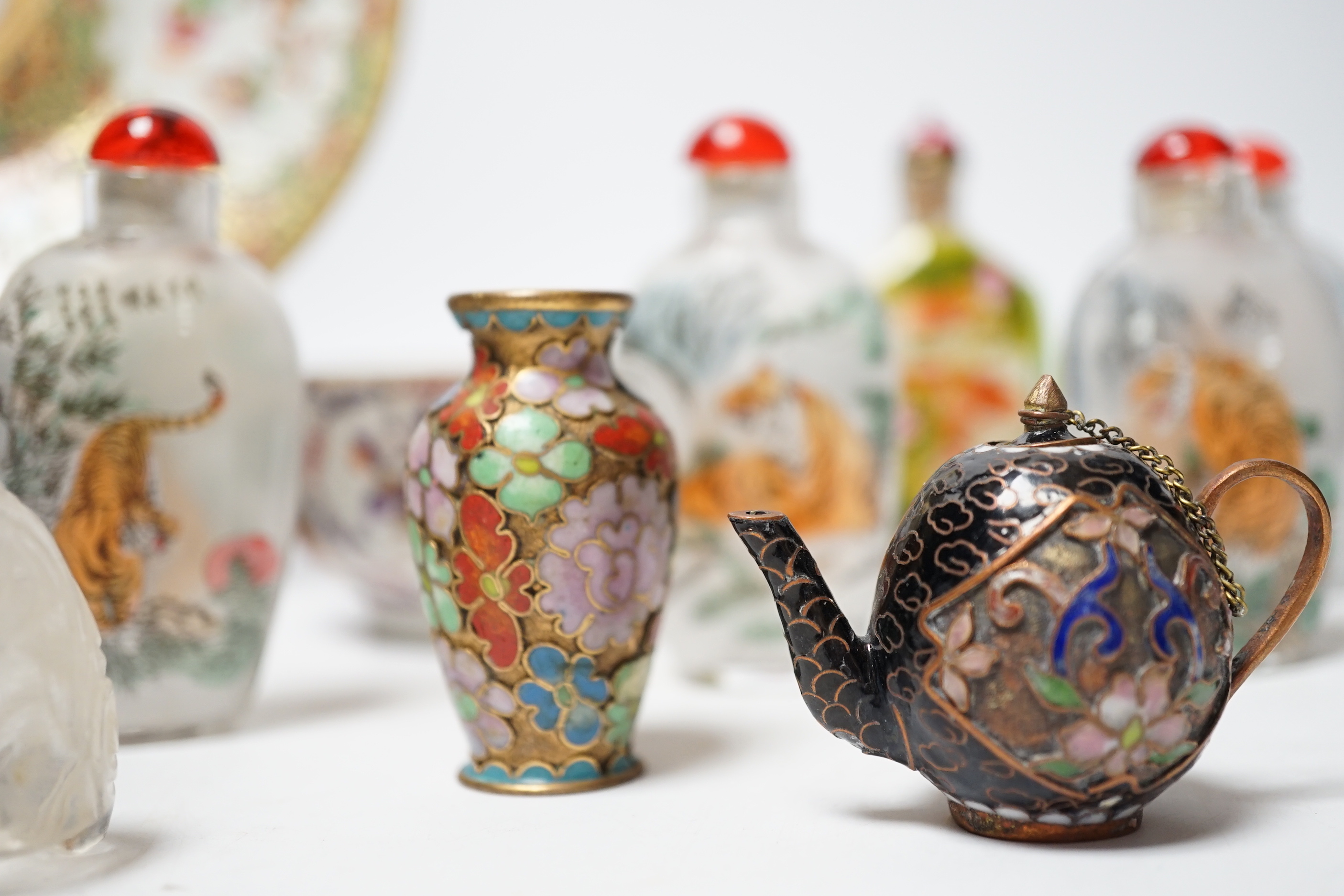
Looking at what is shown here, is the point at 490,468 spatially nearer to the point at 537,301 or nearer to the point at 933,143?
the point at 537,301

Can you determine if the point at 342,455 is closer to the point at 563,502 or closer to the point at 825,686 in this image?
the point at 563,502

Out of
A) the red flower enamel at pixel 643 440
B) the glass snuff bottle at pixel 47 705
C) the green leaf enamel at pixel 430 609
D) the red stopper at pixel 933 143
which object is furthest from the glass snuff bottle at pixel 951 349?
the glass snuff bottle at pixel 47 705

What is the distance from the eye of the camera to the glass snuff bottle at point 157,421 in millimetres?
1306

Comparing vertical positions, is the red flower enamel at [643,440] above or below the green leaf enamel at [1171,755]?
above

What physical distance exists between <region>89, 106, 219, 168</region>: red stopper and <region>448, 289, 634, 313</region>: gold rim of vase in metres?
0.37

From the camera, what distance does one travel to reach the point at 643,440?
1.19 m

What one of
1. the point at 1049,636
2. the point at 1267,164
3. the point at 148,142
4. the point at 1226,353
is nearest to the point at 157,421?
the point at 148,142

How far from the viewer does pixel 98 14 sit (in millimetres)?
2549

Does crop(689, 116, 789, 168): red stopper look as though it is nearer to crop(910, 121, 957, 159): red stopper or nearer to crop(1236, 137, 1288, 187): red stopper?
crop(910, 121, 957, 159): red stopper

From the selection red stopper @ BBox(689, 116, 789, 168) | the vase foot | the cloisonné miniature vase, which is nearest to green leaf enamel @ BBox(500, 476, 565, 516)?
the cloisonné miniature vase

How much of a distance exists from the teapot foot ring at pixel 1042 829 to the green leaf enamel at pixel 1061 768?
0.20 feet

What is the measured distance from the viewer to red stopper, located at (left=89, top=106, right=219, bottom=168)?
1.35m

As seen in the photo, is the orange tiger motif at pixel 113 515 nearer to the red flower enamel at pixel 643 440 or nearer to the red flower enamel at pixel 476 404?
the red flower enamel at pixel 476 404

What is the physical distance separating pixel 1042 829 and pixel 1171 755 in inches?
4.1
